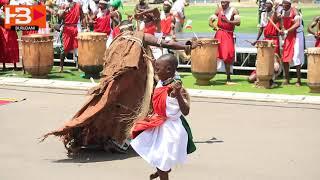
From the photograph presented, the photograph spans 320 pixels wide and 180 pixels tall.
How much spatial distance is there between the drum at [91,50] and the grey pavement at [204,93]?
2.65ft

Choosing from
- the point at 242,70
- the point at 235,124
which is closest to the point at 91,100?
the point at 235,124

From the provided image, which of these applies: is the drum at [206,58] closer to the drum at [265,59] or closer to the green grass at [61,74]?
the drum at [265,59]

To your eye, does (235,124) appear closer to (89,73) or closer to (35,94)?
(35,94)

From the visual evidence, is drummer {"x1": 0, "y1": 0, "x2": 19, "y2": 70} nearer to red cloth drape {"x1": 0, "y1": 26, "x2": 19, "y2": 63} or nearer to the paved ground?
red cloth drape {"x1": 0, "y1": 26, "x2": 19, "y2": 63}

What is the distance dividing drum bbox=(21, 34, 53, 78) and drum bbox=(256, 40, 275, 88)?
486cm

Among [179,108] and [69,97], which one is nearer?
[179,108]

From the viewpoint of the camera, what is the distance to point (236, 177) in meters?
6.40

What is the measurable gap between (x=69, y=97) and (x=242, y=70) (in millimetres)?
4980

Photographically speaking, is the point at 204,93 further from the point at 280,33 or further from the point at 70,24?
the point at 70,24

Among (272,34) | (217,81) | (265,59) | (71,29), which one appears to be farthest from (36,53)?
(272,34)

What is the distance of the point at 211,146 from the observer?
7.80 metres

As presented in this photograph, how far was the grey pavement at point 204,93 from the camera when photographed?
11023 millimetres

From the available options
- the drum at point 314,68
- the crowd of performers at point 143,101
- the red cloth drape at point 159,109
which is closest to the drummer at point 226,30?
the crowd of performers at point 143,101

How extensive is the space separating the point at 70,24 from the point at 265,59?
5320mm
